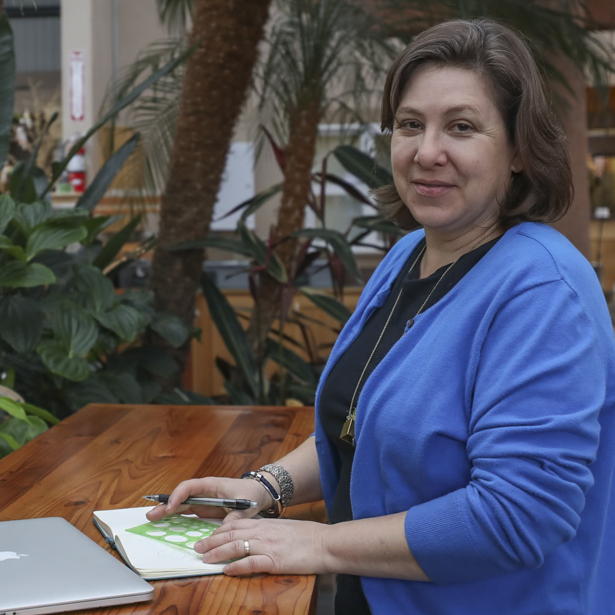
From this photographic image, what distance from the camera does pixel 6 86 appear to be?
2.38 meters

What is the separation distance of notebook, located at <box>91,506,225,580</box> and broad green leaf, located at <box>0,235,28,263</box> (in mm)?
1224

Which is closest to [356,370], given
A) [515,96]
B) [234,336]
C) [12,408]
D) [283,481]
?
[283,481]

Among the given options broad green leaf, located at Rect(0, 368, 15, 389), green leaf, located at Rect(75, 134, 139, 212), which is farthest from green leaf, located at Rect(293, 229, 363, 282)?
broad green leaf, located at Rect(0, 368, 15, 389)

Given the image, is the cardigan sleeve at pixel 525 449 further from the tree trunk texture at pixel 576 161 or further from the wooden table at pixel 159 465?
the tree trunk texture at pixel 576 161

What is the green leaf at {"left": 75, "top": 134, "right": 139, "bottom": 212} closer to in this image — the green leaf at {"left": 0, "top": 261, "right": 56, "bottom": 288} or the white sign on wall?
the green leaf at {"left": 0, "top": 261, "right": 56, "bottom": 288}

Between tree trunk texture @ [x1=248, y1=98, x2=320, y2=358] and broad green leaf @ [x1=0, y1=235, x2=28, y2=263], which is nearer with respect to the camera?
broad green leaf @ [x1=0, y1=235, x2=28, y2=263]

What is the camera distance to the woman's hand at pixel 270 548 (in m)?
0.96

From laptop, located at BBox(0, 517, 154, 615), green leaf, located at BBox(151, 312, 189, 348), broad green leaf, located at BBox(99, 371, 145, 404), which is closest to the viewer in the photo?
laptop, located at BBox(0, 517, 154, 615)

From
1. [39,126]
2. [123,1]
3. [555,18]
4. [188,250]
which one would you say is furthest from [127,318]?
[123,1]

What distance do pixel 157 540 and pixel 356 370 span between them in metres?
0.37

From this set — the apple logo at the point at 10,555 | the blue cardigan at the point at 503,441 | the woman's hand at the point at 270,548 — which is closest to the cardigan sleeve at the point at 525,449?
the blue cardigan at the point at 503,441

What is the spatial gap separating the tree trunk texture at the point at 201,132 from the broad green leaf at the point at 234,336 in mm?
177

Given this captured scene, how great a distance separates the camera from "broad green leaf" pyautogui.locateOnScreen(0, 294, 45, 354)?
2.22m

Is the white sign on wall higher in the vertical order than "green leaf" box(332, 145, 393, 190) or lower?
higher
